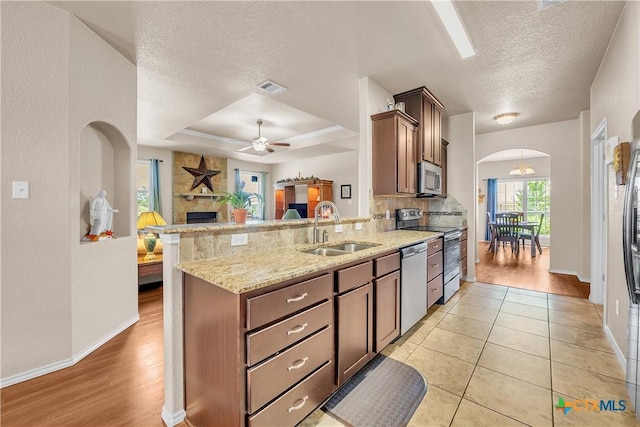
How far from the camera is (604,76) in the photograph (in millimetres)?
2703

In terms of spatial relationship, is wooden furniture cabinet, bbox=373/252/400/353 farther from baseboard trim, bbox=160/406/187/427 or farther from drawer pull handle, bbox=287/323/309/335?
baseboard trim, bbox=160/406/187/427

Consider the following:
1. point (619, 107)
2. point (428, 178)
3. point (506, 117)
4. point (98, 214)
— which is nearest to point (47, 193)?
point (98, 214)

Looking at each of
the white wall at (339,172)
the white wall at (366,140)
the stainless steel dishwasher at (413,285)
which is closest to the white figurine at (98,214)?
the white wall at (366,140)

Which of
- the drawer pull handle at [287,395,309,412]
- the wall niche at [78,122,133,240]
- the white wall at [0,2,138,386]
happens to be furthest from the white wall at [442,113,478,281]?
the white wall at [0,2,138,386]

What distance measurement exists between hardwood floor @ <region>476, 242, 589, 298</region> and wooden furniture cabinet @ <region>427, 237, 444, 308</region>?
1719 mm

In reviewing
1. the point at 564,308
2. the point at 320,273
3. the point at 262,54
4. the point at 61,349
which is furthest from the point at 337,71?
the point at 564,308

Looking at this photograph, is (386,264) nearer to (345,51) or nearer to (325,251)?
(325,251)

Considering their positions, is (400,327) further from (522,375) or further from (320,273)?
(320,273)

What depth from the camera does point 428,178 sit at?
12.1 ft

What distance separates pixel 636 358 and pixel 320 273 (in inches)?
75.6

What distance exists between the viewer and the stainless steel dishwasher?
2420 mm

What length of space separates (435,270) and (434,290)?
8.9 inches

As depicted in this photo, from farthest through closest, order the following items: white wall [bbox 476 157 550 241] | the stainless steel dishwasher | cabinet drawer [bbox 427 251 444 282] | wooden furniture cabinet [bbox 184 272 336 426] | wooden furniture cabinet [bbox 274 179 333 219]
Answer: white wall [bbox 476 157 550 241] → wooden furniture cabinet [bbox 274 179 333 219] → cabinet drawer [bbox 427 251 444 282] → the stainless steel dishwasher → wooden furniture cabinet [bbox 184 272 336 426]

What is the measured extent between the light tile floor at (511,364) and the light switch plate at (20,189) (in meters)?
2.55
